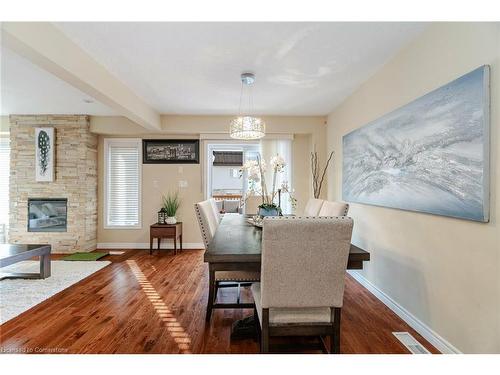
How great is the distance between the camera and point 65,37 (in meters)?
2.11

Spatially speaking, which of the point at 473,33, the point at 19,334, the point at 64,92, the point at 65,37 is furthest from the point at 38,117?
the point at 473,33

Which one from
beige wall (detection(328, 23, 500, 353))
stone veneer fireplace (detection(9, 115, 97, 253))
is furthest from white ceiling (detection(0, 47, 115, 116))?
beige wall (detection(328, 23, 500, 353))

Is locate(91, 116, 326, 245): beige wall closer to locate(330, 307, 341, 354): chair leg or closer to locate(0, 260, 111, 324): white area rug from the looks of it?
locate(0, 260, 111, 324): white area rug

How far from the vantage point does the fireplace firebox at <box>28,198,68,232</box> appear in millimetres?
4465

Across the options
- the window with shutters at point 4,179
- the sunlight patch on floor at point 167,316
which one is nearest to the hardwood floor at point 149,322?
the sunlight patch on floor at point 167,316

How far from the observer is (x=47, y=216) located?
4.46 meters

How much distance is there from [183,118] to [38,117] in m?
2.53

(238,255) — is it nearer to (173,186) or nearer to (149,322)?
(149,322)

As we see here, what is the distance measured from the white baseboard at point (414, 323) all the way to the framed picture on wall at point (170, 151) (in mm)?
3532

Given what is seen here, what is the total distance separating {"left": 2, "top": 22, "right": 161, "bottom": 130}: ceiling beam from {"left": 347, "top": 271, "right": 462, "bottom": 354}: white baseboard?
3.55m

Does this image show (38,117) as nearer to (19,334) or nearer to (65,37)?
(65,37)

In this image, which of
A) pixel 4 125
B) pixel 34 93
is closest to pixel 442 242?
pixel 34 93
